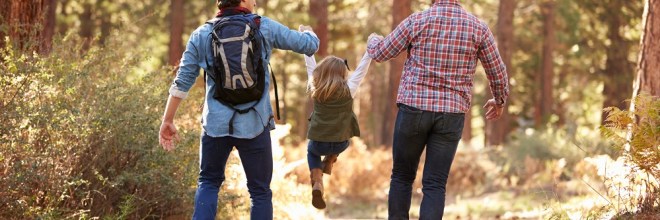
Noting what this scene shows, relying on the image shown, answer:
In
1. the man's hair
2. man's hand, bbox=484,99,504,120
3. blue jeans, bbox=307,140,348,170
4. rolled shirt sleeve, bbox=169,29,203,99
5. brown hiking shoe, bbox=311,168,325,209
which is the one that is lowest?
brown hiking shoe, bbox=311,168,325,209

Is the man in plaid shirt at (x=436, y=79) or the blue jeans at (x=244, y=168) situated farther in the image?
the man in plaid shirt at (x=436, y=79)

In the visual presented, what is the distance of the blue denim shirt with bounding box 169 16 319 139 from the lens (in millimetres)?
6457

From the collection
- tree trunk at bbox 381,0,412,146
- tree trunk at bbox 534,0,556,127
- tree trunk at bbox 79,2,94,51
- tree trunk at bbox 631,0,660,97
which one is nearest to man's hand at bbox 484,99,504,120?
tree trunk at bbox 631,0,660,97

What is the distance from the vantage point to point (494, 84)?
24.6 feet

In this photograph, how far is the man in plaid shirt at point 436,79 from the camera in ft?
23.4

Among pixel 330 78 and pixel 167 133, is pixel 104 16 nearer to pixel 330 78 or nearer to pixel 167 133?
pixel 330 78

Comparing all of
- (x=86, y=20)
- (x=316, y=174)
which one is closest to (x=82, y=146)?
(x=316, y=174)

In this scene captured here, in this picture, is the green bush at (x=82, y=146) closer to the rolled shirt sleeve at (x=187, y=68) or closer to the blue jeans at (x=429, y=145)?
the rolled shirt sleeve at (x=187, y=68)

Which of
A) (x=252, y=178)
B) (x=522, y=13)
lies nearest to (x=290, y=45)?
Answer: (x=252, y=178)

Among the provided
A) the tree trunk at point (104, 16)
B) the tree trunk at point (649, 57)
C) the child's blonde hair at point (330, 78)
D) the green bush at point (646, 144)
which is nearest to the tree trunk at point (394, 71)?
the tree trunk at point (104, 16)

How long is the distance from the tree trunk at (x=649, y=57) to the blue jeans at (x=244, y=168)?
19.3ft

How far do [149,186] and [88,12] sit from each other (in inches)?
698

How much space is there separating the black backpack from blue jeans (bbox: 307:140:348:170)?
269 centimetres

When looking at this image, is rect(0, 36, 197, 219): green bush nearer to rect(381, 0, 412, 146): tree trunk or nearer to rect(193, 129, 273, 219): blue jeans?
rect(193, 129, 273, 219): blue jeans
